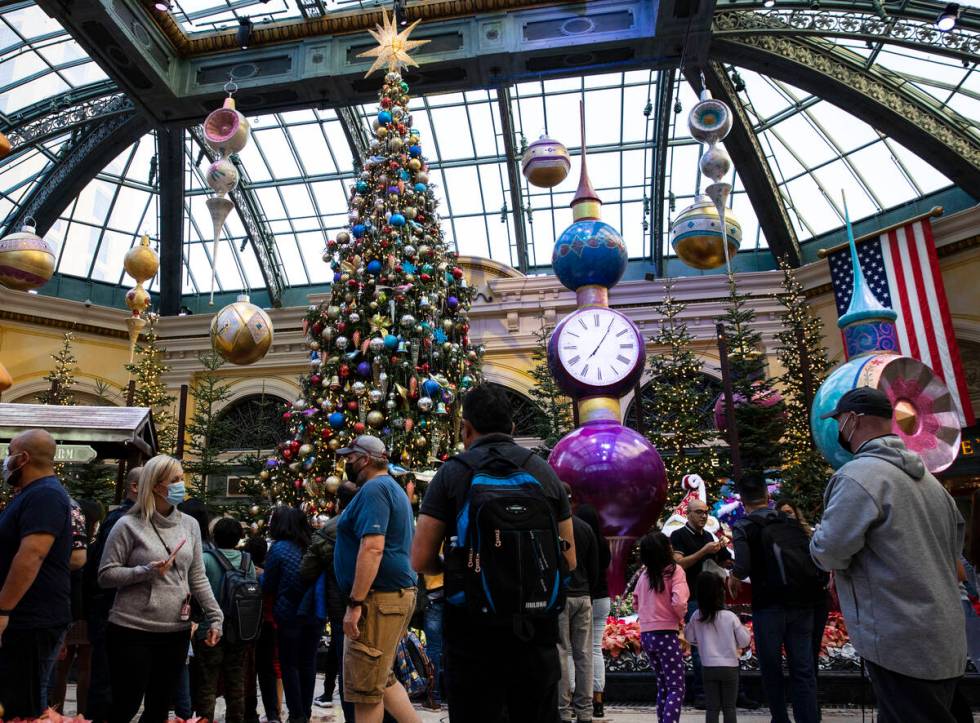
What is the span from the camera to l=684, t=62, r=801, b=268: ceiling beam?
14.5 meters

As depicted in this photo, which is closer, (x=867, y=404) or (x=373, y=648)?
(x=867, y=404)

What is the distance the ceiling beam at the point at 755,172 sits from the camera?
1455 centimetres

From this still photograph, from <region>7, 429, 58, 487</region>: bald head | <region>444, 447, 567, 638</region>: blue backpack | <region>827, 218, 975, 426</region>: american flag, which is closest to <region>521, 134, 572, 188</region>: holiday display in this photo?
<region>7, 429, 58, 487</region>: bald head

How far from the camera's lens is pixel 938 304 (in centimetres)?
1328

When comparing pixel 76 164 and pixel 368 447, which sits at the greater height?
pixel 76 164

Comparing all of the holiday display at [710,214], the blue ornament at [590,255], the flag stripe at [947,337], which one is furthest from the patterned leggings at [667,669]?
the flag stripe at [947,337]

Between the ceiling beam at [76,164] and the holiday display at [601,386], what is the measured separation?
455 inches

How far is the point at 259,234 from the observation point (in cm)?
1884

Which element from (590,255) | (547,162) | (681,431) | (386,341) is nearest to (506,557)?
(590,255)

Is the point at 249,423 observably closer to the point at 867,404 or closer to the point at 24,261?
the point at 24,261

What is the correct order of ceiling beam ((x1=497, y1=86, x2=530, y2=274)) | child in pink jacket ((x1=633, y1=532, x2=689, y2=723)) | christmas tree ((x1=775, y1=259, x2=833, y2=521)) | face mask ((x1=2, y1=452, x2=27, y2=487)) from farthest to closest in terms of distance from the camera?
ceiling beam ((x1=497, y1=86, x2=530, y2=274)) < christmas tree ((x1=775, y1=259, x2=833, y2=521)) < child in pink jacket ((x1=633, y1=532, x2=689, y2=723)) < face mask ((x1=2, y1=452, x2=27, y2=487))

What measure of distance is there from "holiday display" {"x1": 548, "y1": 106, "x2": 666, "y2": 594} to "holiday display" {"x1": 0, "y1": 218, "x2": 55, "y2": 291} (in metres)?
6.48

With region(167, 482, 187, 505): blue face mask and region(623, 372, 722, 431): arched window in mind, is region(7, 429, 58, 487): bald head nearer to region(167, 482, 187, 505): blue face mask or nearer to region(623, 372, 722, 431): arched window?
region(167, 482, 187, 505): blue face mask

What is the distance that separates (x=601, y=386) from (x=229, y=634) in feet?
12.4
